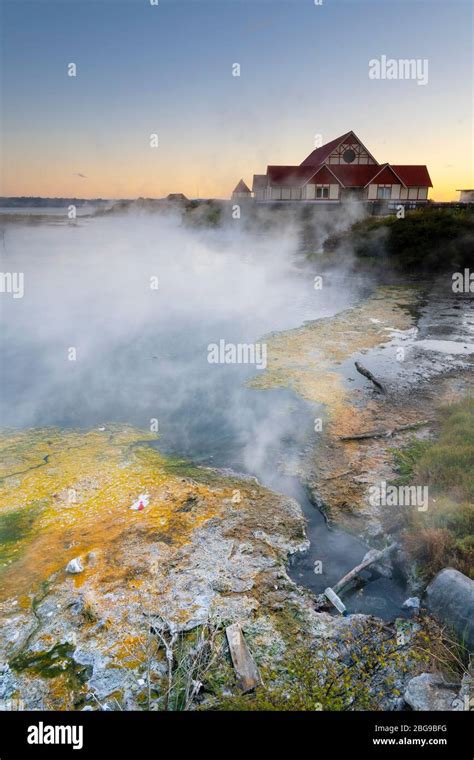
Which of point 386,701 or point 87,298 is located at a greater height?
point 87,298

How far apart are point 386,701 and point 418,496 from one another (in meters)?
2.70

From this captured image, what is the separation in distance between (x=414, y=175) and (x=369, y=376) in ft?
109

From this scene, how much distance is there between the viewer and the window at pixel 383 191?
120 feet

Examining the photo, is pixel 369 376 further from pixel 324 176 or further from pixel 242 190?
pixel 242 190

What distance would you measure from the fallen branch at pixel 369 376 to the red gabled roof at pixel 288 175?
30528 millimetres

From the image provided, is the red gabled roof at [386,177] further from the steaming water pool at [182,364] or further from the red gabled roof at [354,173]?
the steaming water pool at [182,364]

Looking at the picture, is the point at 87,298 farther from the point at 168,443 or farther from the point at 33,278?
the point at 168,443

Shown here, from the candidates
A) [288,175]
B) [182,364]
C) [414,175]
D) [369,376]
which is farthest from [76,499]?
[414,175]

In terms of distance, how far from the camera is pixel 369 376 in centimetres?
987

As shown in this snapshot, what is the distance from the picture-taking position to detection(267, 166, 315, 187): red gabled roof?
3745cm

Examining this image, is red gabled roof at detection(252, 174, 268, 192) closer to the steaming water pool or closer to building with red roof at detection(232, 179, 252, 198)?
building with red roof at detection(232, 179, 252, 198)

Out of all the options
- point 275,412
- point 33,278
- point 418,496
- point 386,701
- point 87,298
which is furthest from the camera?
point 33,278

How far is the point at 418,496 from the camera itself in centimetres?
581

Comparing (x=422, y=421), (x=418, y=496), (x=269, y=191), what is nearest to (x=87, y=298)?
(x=422, y=421)
